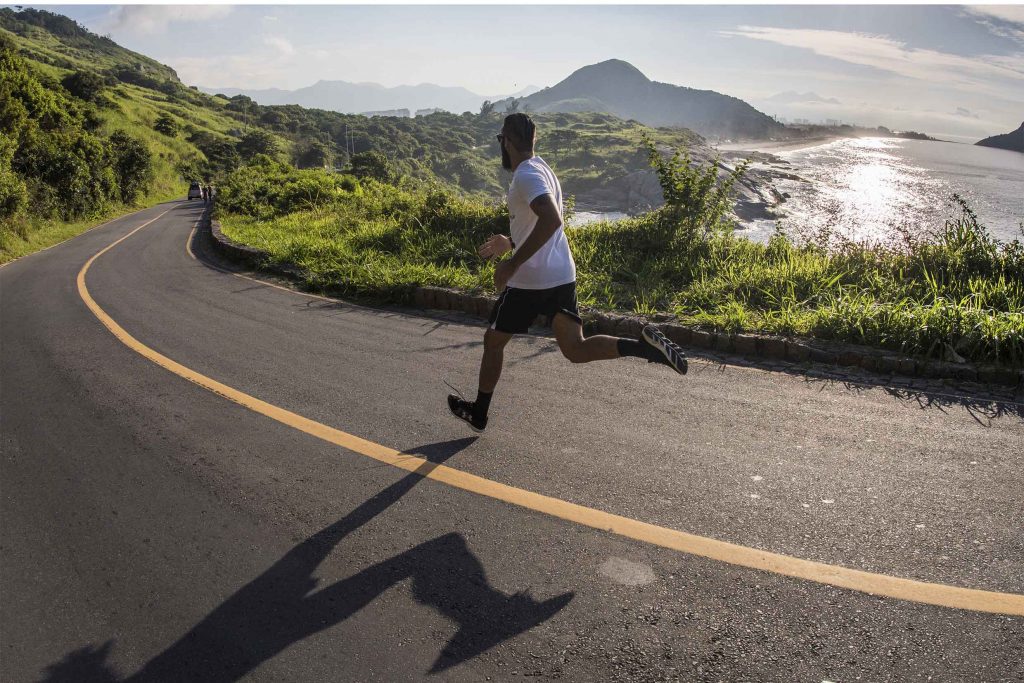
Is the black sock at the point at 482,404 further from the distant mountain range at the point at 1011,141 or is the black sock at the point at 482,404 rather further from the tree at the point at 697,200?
the distant mountain range at the point at 1011,141

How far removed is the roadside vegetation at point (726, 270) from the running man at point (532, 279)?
2.65m

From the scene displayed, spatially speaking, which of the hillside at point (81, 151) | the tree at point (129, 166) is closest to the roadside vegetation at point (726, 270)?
the hillside at point (81, 151)

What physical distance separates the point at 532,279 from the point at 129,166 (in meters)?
51.0

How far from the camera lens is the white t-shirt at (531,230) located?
363 cm

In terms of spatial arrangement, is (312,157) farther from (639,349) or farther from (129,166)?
(639,349)

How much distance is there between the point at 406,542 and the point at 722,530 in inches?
59.1

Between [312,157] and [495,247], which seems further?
[312,157]

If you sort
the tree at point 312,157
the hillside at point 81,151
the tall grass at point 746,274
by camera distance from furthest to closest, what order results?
the tree at point 312,157 → the hillside at point 81,151 → the tall grass at point 746,274

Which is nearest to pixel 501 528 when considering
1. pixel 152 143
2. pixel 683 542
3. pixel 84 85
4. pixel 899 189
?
pixel 683 542

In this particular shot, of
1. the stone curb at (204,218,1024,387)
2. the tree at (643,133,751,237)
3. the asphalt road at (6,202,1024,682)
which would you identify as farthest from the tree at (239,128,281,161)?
the asphalt road at (6,202,1024,682)

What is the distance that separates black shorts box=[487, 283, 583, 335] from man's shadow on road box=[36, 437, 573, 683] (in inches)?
55.6

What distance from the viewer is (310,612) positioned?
253 cm

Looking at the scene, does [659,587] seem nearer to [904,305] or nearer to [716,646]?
[716,646]

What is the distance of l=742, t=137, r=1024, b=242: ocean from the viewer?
54.1 meters
